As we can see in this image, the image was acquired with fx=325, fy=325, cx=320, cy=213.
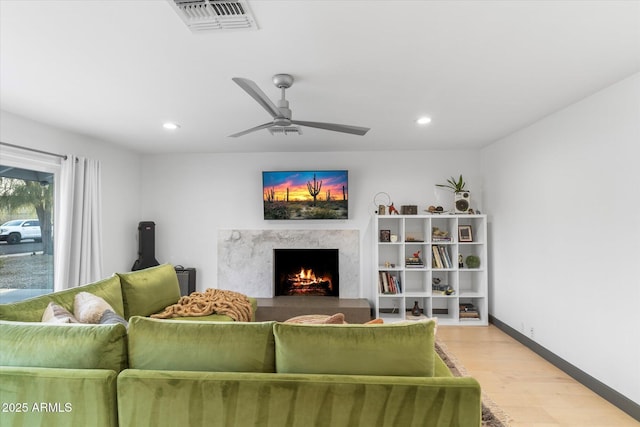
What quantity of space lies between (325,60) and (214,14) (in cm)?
74

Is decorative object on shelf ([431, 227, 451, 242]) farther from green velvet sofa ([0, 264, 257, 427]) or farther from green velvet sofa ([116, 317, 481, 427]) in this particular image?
green velvet sofa ([0, 264, 257, 427])

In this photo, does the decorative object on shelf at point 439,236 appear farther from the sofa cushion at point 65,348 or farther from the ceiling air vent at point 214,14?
the sofa cushion at point 65,348

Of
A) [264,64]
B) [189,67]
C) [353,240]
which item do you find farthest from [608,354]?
[189,67]

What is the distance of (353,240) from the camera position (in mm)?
4891

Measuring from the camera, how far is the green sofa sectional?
1.38 metres

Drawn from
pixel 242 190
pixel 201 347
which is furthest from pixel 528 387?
pixel 242 190

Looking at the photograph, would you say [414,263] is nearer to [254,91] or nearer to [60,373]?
[254,91]

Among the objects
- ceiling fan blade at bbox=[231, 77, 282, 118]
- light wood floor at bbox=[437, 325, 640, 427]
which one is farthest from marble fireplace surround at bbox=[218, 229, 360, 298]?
ceiling fan blade at bbox=[231, 77, 282, 118]

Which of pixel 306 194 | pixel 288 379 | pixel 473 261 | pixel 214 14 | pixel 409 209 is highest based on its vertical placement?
pixel 214 14

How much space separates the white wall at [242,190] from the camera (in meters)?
4.88

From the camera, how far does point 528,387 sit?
2.78 metres

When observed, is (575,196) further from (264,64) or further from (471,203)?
(264,64)

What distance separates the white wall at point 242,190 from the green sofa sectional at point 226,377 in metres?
3.42

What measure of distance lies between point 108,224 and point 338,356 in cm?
420
